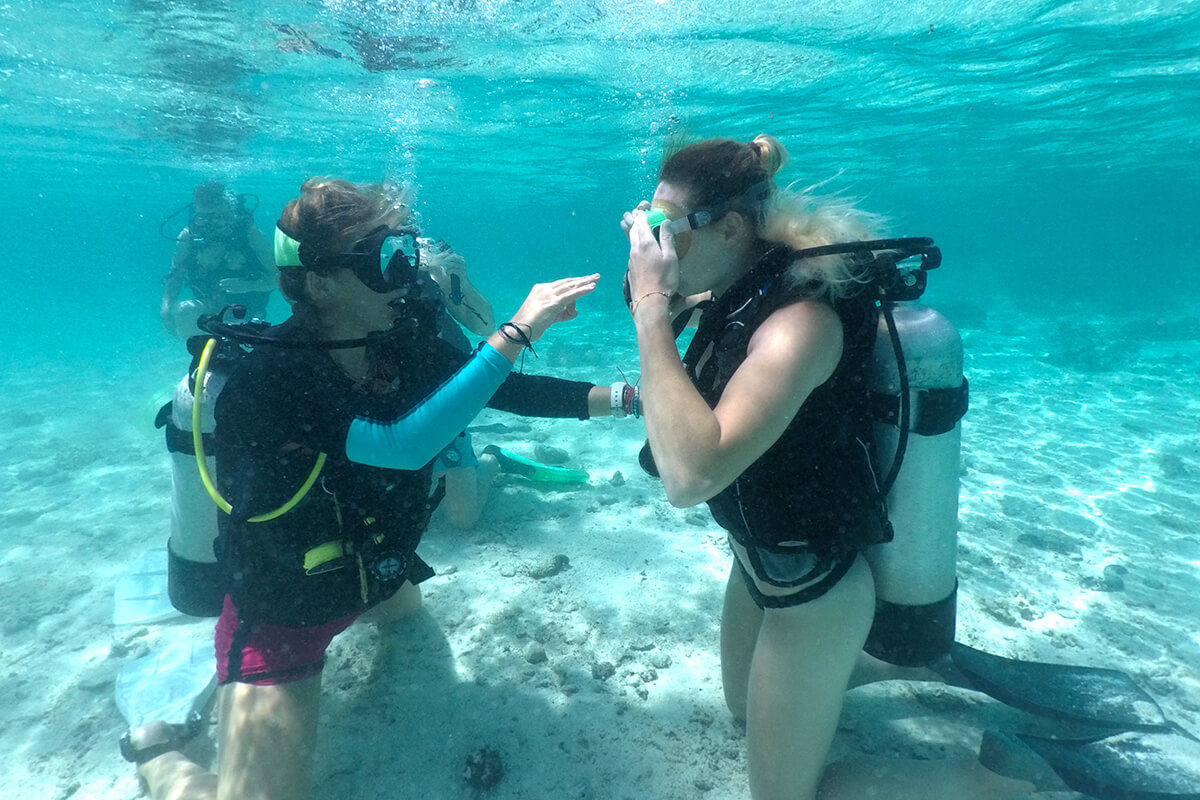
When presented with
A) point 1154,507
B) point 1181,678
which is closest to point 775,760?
point 1181,678

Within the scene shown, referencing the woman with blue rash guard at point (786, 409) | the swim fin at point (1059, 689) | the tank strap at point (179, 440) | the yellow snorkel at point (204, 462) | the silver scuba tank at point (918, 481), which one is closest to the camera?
the woman with blue rash guard at point (786, 409)

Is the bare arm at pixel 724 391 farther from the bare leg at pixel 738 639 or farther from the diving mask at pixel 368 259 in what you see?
the bare leg at pixel 738 639

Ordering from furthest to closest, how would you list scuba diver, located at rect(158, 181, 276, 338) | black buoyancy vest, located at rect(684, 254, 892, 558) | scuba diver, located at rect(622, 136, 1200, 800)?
scuba diver, located at rect(158, 181, 276, 338), black buoyancy vest, located at rect(684, 254, 892, 558), scuba diver, located at rect(622, 136, 1200, 800)

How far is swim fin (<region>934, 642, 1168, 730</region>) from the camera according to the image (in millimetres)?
3078

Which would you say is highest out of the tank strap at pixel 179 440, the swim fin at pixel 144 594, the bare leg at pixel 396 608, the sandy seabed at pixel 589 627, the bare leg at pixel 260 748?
the tank strap at pixel 179 440

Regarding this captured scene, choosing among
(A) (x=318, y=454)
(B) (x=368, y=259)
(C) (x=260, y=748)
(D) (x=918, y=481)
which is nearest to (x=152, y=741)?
(C) (x=260, y=748)

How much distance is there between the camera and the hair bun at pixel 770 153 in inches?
98.5

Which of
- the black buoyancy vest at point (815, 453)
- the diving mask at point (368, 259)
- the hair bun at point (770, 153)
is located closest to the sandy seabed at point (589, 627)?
the black buoyancy vest at point (815, 453)

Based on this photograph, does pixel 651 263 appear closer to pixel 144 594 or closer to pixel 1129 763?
pixel 1129 763

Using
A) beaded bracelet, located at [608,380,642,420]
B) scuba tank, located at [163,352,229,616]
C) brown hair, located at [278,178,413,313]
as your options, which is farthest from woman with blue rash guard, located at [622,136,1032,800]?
scuba tank, located at [163,352,229,616]

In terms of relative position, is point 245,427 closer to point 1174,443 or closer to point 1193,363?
point 1174,443

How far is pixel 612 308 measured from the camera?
30.7 meters

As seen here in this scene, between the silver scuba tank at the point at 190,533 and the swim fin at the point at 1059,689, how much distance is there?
4308 millimetres

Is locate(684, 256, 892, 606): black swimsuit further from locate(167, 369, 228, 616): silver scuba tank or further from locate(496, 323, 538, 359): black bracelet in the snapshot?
locate(167, 369, 228, 616): silver scuba tank
